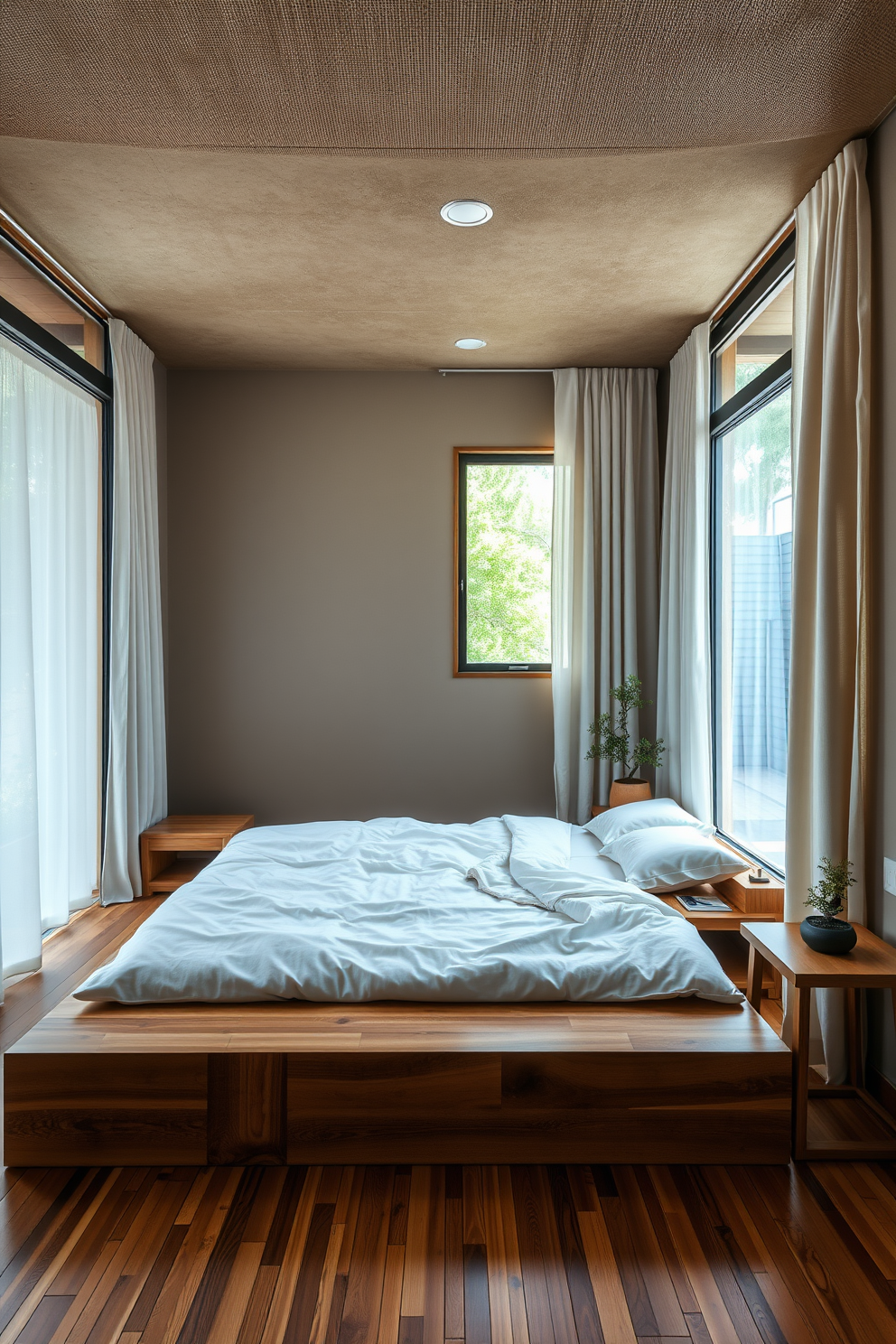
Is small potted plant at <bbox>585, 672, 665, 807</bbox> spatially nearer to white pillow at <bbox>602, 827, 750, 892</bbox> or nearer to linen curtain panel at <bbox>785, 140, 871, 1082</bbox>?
white pillow at <bbox>602, 827, 750, 892</bbox>

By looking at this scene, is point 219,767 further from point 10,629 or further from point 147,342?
point 147,342

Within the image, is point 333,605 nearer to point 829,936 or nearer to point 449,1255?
point 829,936

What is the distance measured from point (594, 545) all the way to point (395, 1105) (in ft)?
11.2

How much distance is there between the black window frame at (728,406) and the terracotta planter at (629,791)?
0.36m

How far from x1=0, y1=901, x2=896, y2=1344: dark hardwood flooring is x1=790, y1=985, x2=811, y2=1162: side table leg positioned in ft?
0.19

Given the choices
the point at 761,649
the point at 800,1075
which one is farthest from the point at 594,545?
the point at 800,1075

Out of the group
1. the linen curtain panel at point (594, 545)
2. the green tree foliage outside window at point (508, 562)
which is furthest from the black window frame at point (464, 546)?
the linen curtain panel at point (594, 545)

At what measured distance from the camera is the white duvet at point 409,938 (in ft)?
7.30

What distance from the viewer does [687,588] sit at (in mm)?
4137

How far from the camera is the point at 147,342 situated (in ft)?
14.6

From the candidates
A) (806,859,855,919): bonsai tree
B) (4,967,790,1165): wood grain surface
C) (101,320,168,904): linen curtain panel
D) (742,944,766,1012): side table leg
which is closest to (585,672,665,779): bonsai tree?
(742,944,766,1012): side table leg

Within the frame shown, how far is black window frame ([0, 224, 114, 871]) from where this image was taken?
126 inches

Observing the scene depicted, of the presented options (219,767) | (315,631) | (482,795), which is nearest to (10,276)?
(315,631)

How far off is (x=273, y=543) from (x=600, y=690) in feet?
6.77
